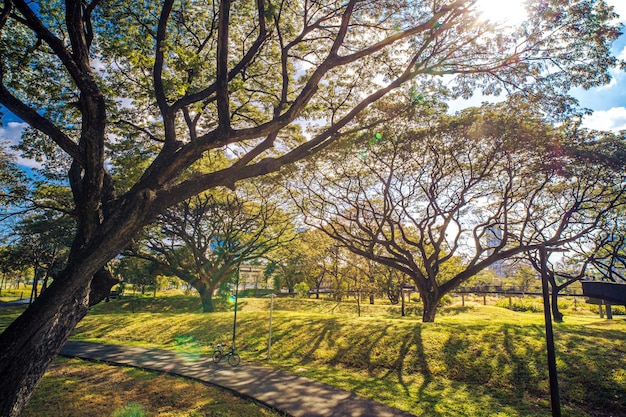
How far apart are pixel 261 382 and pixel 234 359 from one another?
241cm

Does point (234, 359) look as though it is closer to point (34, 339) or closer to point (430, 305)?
point (34, 339)

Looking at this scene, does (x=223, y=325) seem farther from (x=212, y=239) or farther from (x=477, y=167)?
(x=477, y=167)

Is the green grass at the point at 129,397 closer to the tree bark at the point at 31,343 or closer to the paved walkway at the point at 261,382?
the paved walkway at the point at 261,382

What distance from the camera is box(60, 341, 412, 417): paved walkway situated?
21.7 feet

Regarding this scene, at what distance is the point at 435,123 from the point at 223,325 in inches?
564

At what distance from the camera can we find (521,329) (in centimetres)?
1157

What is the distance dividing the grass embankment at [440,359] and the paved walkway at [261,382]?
24.8 inches

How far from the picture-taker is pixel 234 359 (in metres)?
10.5

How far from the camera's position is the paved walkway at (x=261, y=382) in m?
6.61

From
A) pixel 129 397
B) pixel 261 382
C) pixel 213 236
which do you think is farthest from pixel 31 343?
pixel 213 236

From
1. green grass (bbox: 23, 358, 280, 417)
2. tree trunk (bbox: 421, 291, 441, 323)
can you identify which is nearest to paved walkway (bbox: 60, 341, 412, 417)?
green grass (bbox: 23, 358, 280, 417)

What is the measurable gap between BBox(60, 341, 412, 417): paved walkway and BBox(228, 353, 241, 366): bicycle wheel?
0.67ft

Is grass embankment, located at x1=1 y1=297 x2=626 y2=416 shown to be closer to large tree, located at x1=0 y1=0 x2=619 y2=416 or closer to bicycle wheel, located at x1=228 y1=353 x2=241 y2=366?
bicycle wheel, located at x1=228 y1=353 x2=241 y2=366

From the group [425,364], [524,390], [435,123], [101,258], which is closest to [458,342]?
[425,364]
